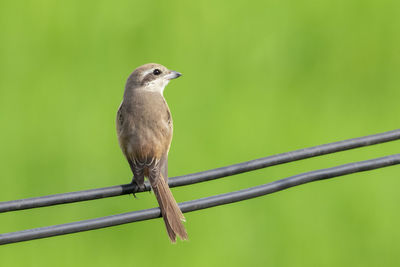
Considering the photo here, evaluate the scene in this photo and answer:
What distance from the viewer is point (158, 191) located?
598 cm

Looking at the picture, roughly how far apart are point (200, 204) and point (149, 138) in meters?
1.82

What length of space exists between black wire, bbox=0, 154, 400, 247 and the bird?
0.63m

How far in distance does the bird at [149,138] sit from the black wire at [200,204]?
24.6 inches

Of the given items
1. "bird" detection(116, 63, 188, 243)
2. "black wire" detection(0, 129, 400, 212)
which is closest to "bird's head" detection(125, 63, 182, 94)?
"bird" detection(116, 63, 188, 243)

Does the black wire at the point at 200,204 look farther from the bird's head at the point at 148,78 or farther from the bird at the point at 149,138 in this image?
the bird's head at the point at 148,78

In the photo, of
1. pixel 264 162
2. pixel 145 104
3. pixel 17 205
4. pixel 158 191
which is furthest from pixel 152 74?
pixel 17 205

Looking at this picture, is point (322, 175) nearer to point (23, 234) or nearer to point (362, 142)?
point (362, 142)

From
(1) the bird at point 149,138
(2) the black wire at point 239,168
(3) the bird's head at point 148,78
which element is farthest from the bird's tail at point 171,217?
(3) the bird's head at point 148,78

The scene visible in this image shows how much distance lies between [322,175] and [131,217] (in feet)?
Answer: 4.28

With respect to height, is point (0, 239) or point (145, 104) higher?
point (145, 104)

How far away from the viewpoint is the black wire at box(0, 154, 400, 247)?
428 centimetres

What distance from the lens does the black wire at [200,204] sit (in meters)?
4.28

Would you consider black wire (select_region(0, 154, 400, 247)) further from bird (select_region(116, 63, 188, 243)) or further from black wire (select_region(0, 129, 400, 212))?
bird (select_region(116, 63, 188, 243))

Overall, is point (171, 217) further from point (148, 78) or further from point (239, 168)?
point (148, 78)
